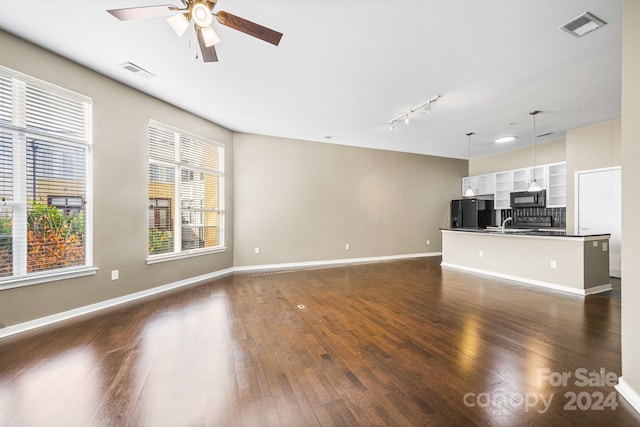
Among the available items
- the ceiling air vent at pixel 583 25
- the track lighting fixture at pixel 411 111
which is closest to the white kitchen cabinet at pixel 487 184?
the track lighting fixture at pixel 411 111

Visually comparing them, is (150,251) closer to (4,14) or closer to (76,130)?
(76,130)

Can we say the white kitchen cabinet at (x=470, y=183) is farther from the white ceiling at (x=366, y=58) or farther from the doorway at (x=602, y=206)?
the white ceiling at (x=366, y=58)

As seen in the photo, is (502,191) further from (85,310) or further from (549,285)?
(85,310)

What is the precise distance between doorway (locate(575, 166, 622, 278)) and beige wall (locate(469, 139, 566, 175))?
1.17 metres

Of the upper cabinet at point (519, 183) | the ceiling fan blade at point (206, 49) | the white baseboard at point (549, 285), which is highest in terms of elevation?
the ceiling fan blade at point (206, 49)

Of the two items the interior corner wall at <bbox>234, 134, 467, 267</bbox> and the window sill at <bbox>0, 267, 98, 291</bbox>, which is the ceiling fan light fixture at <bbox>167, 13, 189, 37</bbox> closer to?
the window sill at <bbox>0, 267, 98, 291</bbox>

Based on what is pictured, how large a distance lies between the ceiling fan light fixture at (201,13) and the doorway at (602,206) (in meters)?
6.73

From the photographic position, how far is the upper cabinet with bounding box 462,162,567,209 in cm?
621

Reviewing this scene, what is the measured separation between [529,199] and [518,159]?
1.14 metres

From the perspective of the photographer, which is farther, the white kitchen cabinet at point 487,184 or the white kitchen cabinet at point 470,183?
the white kitchen cabinet at point 470,183

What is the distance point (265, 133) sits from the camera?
19.6 feet

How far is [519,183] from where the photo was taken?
698 cm

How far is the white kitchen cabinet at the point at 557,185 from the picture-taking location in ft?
20.1

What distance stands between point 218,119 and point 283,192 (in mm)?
2032
